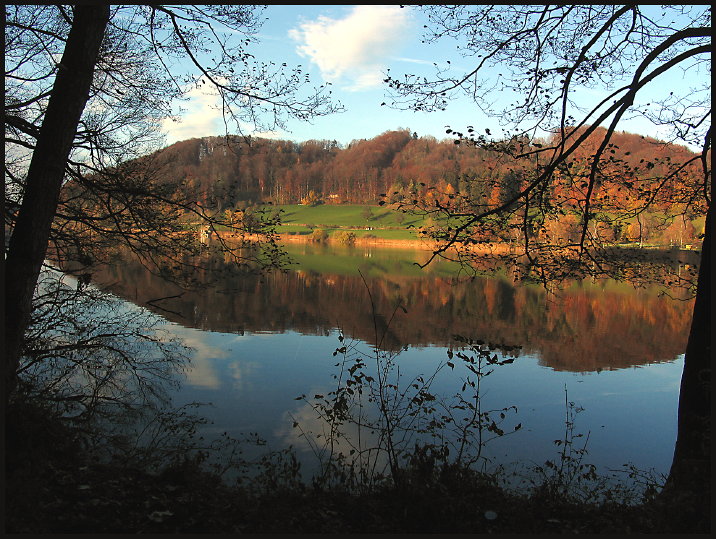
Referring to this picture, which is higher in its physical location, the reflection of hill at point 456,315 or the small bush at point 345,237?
the small bush at point 345,237

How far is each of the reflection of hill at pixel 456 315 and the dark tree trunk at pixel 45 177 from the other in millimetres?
4529

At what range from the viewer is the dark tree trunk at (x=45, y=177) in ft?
13.0

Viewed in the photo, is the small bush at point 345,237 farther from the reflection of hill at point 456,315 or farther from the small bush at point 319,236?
the reflection of hill at point 456,315

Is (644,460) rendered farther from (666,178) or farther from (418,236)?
(418,236)

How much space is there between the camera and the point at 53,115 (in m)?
4.17

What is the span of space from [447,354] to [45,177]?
5.51 metres

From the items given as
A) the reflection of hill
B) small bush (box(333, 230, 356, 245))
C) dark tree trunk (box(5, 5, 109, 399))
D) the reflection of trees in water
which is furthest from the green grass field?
dark tree trunk (box(5, 5, 109, 399))

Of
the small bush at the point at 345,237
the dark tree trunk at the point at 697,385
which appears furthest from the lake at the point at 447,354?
the small bush at the point at 345,237

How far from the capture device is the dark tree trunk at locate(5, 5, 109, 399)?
396 cm

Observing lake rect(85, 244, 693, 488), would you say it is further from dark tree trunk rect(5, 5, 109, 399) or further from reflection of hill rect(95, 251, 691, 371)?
dark tree trunk rect(5, 5, 109, 399)

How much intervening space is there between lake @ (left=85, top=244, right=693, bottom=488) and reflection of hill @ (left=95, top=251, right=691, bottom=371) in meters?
0.07

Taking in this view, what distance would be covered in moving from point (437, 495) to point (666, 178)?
4.30 metres

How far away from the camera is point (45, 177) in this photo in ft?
13.3

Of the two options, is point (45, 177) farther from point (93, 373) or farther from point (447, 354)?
point (447, 354)
